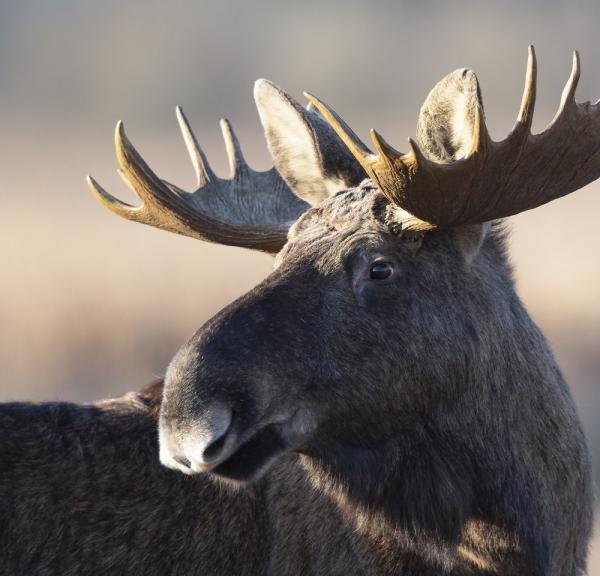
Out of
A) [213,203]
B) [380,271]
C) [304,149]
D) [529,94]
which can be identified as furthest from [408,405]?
Result: [213,203]

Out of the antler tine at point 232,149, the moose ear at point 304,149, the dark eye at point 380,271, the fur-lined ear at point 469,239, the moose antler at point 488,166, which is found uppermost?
the antler tine at point 232,149

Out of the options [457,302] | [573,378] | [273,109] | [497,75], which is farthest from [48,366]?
[497,75]

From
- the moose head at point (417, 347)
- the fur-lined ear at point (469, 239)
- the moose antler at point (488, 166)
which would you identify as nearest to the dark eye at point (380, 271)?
the moose head at point (417, 347)

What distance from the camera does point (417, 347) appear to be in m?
4.73

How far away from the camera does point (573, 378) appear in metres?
11.3

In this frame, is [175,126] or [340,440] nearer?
[340,440]

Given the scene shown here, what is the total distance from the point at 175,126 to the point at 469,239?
1857 centimetres

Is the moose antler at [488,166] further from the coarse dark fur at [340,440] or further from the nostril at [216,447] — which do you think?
the nostril at [216,447]

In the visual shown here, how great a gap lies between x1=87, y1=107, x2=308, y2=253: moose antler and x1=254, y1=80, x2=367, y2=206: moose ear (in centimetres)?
20

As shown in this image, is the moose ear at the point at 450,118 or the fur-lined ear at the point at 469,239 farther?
the fur-lined ear at the point at 469,239

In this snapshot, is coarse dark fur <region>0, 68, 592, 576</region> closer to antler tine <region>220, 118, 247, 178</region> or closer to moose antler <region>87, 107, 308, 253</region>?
moose antler <region>87, 107, 308, 253</region>

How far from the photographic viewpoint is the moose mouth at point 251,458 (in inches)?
175

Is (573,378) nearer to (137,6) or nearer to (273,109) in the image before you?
(273,109)

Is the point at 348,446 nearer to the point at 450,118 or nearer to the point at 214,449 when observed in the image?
the point at 214,449
